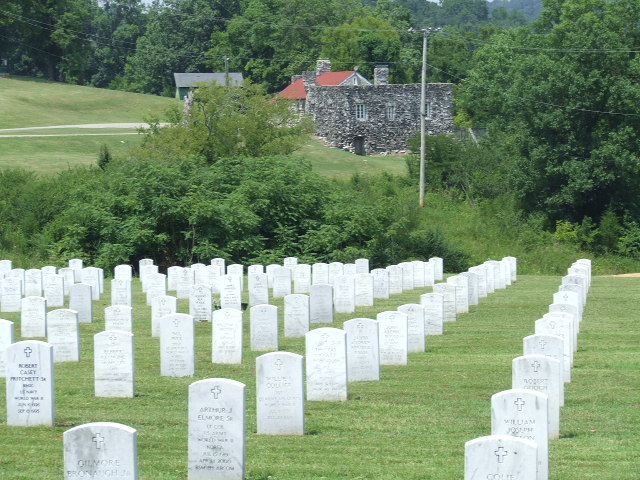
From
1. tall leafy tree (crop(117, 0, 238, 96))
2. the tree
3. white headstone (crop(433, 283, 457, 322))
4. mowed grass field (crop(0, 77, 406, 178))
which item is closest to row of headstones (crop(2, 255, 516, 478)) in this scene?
white headstone (crop(433, 283, 457, 322))

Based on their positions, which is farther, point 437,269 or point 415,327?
point 437,269

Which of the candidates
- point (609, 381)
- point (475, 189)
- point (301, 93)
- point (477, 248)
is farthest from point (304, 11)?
point (609, 381)

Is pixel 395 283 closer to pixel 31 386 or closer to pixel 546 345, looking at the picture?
pixel 546 345

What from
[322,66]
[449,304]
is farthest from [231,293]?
[322,66]

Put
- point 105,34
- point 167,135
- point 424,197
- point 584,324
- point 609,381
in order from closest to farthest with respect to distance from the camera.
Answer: point 609,381 < point 584,324 < point 167,135 < point 424,197 < point 105,34

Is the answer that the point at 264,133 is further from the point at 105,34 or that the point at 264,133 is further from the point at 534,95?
the point at 105,34

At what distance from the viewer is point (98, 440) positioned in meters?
8.73

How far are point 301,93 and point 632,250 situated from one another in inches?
1227

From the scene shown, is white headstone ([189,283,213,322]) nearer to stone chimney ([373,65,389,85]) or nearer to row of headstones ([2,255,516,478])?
row of headstones ([2,255,516,478])

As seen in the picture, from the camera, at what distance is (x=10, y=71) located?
97875 millimetres

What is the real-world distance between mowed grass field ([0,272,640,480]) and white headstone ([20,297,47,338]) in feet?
2.87

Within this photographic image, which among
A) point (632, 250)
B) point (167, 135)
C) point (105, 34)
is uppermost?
point (105, 34)

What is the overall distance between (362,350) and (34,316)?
7.80 metres

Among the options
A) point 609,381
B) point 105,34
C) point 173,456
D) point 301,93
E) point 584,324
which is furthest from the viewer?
point 105,34
